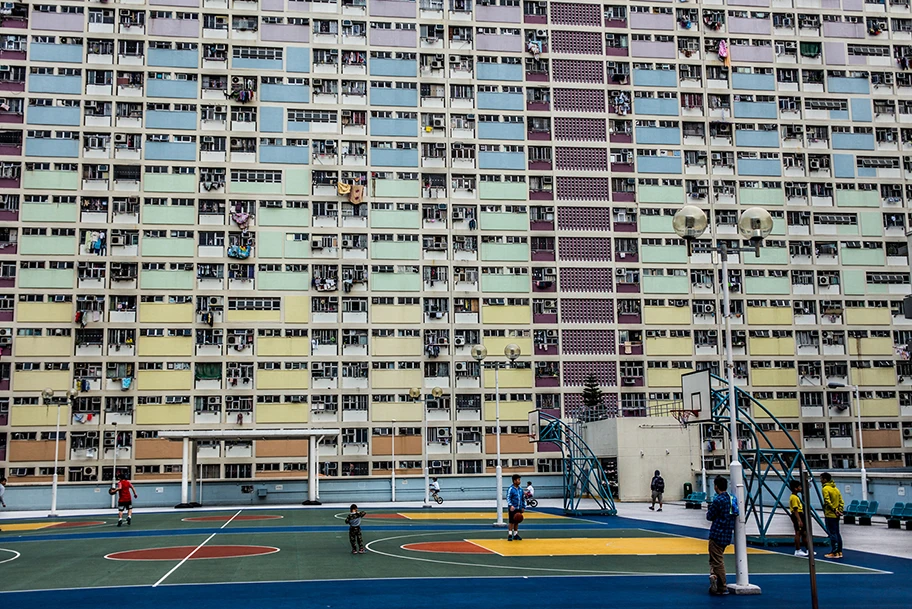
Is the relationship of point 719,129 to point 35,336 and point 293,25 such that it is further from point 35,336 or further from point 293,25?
point 35,336

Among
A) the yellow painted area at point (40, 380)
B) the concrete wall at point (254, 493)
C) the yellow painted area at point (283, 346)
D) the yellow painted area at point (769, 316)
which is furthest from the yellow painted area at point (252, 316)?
the yellow painted area at point (769, 316)

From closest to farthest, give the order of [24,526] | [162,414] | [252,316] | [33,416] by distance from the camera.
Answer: [24,526], [33,416], [162,414], [252,316]

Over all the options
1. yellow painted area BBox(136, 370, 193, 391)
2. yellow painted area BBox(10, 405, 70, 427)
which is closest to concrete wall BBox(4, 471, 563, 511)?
yellow painted area BBox(10, 405, 70, 427)

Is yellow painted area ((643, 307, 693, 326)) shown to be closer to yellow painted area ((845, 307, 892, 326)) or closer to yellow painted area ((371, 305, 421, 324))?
yellow painted area ((845, 307, 892, 326))

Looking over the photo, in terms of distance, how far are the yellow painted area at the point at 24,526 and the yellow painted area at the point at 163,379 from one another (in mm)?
23056

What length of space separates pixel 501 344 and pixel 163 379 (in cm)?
2442

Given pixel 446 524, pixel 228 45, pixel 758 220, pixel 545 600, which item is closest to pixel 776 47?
pixel 228 45

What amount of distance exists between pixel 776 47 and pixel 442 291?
34.7 metres

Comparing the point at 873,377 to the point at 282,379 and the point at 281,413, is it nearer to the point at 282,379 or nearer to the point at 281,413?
the point at 282,379

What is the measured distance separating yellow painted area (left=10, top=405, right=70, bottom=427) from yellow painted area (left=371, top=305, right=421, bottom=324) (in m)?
22.7

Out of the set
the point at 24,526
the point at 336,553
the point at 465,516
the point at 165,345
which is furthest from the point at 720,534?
the point at 165,345

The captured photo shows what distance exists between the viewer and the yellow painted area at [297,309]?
69.5 meters

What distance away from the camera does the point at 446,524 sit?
38.1 meters

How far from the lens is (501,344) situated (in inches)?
2800
